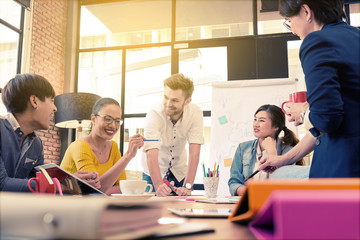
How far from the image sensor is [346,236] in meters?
0.32

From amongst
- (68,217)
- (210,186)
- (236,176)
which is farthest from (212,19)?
(68,217)

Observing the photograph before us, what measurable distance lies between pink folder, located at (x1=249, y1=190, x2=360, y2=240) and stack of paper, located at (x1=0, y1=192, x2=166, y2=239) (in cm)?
15

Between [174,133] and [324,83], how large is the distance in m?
1.89

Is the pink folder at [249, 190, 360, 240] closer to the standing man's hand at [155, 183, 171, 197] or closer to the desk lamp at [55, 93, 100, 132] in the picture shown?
the standing man's hand at [155, 183, 171, 197]

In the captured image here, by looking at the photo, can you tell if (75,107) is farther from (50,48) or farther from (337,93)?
(337,93)

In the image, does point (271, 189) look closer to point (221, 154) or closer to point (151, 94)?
point (221, 154)

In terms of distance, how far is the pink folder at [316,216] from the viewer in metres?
0.31

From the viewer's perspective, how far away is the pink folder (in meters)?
0.31

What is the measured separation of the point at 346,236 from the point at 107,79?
210 inches

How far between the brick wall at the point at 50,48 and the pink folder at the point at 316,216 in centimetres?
→ 475

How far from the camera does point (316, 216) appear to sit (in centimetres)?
31

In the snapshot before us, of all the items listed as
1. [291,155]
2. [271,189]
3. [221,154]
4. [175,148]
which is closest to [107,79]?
[221,154]

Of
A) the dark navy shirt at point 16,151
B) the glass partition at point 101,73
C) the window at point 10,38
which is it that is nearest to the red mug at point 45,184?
the dark navy shirt at point 16,151

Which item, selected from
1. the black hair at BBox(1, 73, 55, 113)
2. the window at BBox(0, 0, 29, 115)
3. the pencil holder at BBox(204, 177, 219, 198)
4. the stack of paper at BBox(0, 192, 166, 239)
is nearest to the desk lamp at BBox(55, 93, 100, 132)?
the window at BBox(0, 0, 29, 115)
